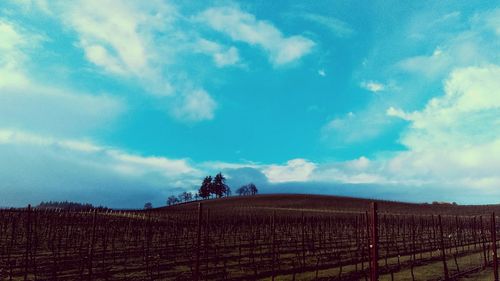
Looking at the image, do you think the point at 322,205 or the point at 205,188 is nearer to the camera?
the point at 322,205

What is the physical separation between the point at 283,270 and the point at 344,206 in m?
70.5

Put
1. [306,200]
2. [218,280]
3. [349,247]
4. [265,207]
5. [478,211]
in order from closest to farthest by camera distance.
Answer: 1. [218,280]
2. [349,247]
3. [478,211]
4. [265,207]
5. [306,200]

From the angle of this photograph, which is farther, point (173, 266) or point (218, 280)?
point (173, 266)

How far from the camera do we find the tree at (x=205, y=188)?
376 feet

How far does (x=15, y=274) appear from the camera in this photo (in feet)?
57.2

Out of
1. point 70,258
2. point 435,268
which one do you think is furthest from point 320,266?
point 70,258

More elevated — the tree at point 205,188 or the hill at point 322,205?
the tree at point 205,188

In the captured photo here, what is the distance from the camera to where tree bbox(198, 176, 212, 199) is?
11462 centimetres

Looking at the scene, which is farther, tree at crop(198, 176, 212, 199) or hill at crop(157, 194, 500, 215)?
tree at crop(198, 176, 212, 199)

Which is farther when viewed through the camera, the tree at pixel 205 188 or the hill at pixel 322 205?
the tree at pixel 205 188

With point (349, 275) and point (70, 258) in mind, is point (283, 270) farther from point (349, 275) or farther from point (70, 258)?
point (70, 258)

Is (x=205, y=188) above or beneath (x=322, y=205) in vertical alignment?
above

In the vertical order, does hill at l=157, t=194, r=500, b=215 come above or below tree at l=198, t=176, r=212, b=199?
below

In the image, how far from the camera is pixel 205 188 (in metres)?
115
